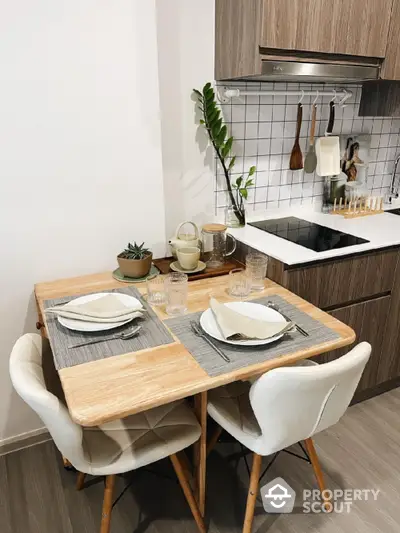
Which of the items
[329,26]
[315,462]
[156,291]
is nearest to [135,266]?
[156,291]

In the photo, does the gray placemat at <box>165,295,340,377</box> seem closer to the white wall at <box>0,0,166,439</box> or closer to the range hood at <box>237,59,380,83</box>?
the white wall at <box>0,0,166,439</box>

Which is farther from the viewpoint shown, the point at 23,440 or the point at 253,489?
the point at 23,440

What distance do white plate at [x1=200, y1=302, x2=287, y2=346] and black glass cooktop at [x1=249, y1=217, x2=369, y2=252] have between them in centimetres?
51

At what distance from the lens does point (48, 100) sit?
1520mm

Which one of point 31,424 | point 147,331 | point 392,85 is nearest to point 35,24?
point 147,331

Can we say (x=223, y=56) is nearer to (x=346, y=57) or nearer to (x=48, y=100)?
(x=346, y=57)

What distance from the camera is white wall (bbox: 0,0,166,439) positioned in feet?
4.81

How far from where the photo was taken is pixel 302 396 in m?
1.11

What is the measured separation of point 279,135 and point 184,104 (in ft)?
1.87

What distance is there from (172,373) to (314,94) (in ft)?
5.52

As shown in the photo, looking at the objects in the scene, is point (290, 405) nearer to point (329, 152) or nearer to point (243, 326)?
point (243, 326)

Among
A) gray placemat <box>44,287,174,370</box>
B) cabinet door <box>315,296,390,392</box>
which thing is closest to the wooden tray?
gray placemat <box>44,287,174,370</box>

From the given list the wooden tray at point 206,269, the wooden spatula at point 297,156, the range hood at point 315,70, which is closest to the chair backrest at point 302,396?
the wooden tray at point 206,269

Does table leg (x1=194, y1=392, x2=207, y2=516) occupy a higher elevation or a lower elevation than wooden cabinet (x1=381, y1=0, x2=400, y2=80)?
lower
